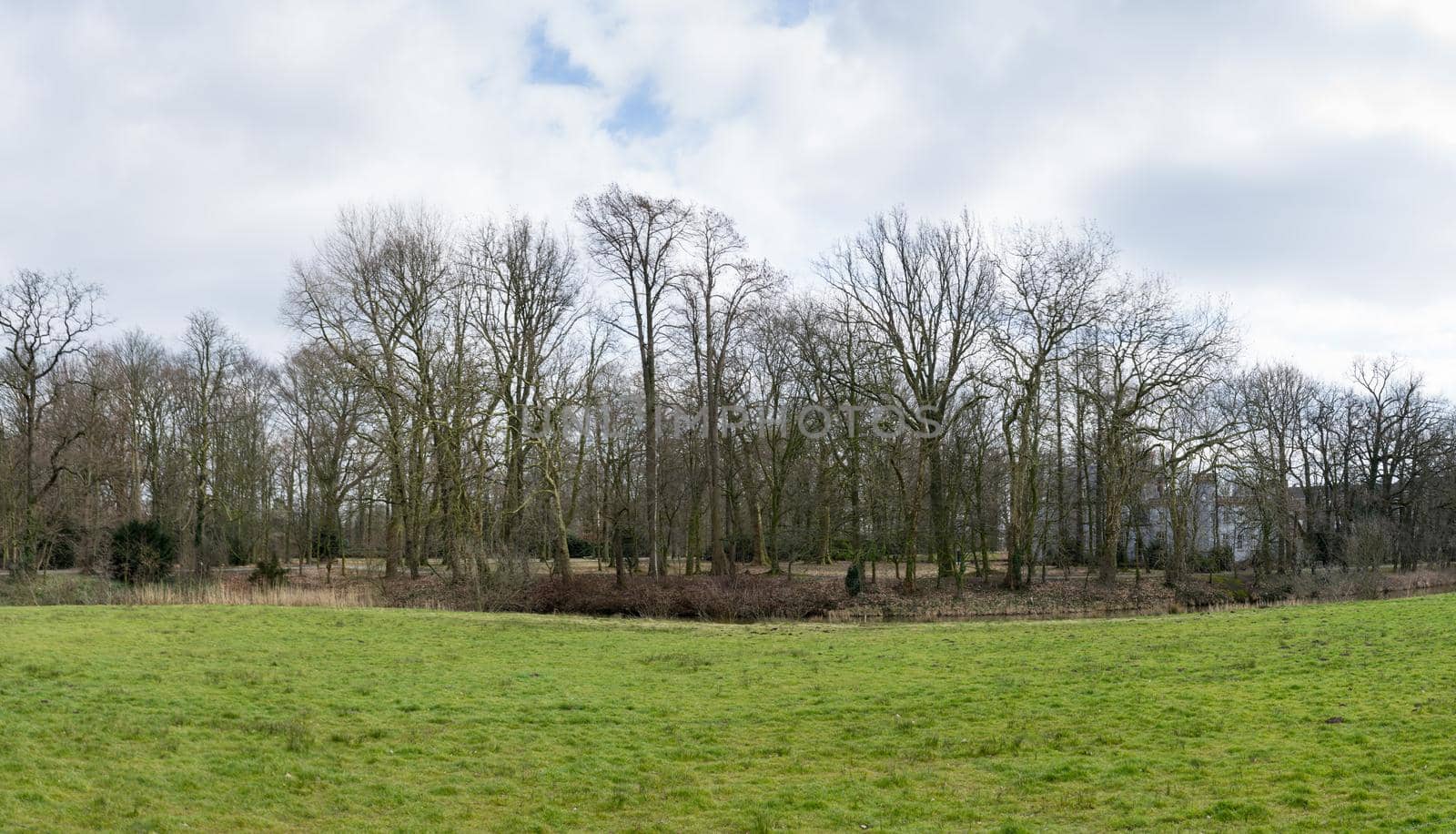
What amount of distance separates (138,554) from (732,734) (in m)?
29.2

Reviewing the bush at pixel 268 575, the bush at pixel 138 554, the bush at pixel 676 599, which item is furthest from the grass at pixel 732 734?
the bush at pixel 138 554

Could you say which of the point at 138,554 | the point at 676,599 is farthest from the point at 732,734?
the point at 138,554

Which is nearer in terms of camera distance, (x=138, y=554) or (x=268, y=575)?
(x=138, y=554)

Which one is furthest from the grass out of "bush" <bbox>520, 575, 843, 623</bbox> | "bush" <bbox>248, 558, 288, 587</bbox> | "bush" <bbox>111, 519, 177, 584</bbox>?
"bush" <bbox>111, 519, 177, 584</bbox>

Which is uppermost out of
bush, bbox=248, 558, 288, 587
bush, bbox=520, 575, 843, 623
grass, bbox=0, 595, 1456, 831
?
grass, bbox=0, 595, 1456, 831

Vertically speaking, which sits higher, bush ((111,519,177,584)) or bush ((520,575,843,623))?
bush ((111,519,177,584))

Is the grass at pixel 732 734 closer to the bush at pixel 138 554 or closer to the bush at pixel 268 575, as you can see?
the bush at pixel 268 575

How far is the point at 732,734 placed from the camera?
33.6 ft

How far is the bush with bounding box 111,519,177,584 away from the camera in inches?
1222

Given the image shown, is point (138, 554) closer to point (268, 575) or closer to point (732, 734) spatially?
point (268, 575)

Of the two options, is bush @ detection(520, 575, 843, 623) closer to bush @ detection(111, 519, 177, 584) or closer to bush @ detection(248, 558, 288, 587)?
→ bush @ detection(248, 558, 288, 587)

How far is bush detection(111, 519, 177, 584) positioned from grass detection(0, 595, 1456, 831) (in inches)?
629

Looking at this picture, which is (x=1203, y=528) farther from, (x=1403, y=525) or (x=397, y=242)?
(x=397, y=242)

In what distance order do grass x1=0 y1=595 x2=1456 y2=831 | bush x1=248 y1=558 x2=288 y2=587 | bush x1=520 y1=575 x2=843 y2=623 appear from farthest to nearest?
bush x1=248 y1=558 x2=288 y2=587, bush x1=520 y1=575 x2=843 y2=623, grass x1=0 y1=595 x2=1456 y2=831
